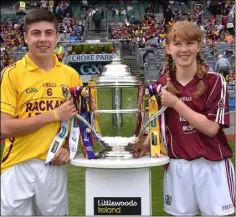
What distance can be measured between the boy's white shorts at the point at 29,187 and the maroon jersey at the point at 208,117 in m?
0.62

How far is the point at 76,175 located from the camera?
5770 mm

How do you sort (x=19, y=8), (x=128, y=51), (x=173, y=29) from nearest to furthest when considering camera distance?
(x=173, y=29)
(x=128, y=51)
(x=19, y=8)

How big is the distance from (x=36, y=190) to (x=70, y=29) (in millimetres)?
20385

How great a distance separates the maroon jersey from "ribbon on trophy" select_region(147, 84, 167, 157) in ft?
0.22

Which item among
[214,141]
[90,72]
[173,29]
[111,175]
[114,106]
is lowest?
[90,72]

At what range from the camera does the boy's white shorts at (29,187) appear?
2590mm

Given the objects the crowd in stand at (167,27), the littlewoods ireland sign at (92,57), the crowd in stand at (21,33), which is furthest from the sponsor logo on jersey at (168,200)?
the littlewoods ireland sign at (92,57)

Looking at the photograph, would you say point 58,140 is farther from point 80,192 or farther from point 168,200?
point 80,192

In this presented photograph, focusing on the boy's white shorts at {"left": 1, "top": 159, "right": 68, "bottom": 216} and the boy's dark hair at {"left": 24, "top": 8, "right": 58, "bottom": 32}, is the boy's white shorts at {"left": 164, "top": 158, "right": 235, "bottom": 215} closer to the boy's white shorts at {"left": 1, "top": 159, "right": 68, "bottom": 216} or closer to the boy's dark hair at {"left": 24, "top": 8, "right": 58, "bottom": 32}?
the boy's white shorts at {"left": 1, "top": 159, "right": 68, "bottom": 216}

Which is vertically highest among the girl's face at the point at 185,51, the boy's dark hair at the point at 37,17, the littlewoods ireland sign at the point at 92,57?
the boy's dark hair at the point at 37,17

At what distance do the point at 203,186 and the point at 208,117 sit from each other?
0.34m

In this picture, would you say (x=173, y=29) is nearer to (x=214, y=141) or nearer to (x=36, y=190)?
(x=214, y=141)

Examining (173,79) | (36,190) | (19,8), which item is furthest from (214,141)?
(19,8)

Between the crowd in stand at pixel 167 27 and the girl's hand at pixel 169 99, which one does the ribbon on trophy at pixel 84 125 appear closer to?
the girl's hand at pixel 169 99
